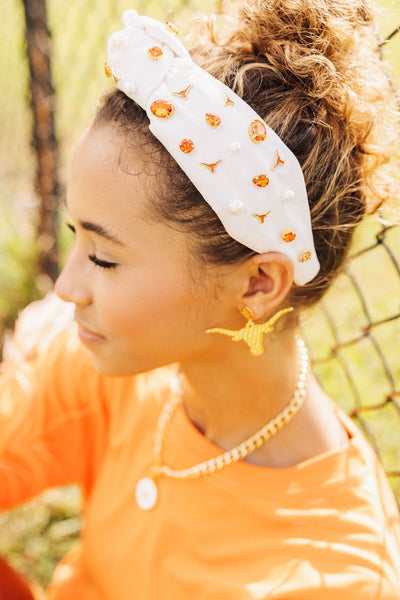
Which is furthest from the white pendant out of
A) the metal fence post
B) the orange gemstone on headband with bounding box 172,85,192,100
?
the metal fence post

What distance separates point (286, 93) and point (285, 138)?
9 cm

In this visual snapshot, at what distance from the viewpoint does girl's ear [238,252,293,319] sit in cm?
122


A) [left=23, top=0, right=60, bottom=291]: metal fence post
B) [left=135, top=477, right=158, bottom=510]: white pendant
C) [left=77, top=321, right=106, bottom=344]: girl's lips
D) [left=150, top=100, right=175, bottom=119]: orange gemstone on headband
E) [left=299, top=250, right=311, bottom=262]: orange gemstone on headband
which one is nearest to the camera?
[left=150, top=100, right=175, bottom=119]: orange gemstone on headband

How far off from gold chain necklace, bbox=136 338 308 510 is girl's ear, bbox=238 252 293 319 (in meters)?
0.24

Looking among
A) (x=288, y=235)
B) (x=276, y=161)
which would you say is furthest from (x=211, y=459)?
(x=276, y=161)

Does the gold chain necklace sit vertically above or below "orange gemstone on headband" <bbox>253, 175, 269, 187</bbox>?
below

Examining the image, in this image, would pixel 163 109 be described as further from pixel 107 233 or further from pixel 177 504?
pixel 177 504

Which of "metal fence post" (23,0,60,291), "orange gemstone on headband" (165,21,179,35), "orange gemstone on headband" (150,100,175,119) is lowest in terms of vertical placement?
"metal fence post" (23,0,60,291)

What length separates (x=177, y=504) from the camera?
4.70ft

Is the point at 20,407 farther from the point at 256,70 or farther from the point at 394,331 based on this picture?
the point at 394,331

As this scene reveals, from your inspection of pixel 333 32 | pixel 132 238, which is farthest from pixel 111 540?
pixel 333 32

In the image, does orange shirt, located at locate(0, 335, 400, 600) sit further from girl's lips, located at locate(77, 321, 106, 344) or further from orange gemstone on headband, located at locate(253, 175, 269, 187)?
orange gemstone on headband, located at locate(253, 175, 269, 187)

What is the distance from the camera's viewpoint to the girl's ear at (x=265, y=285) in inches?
48.0

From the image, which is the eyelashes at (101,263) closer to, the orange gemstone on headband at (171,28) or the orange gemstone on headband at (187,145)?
the orange gemstone on headband at (187,145)
